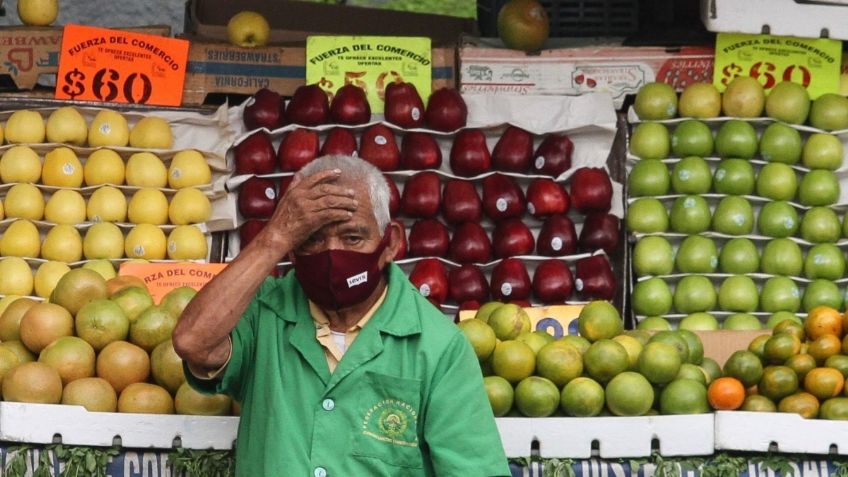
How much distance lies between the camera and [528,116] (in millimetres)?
6375

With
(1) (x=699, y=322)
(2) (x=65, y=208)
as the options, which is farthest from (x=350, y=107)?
(1) (x=699, y=322)

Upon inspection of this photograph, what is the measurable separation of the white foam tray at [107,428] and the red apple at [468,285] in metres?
2.20

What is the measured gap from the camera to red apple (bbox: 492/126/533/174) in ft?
20.4

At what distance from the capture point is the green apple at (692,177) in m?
6.13

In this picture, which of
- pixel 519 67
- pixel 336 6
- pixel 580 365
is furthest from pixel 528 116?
pixel 580 365

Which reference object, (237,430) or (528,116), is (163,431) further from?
(528,116)

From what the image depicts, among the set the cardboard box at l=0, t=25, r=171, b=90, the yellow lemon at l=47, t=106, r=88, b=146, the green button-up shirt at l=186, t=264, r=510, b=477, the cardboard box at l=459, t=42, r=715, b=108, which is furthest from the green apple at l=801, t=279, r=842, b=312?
the cardboard box at l=0, t=25, r=171, b=90

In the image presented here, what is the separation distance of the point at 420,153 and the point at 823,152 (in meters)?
1.87

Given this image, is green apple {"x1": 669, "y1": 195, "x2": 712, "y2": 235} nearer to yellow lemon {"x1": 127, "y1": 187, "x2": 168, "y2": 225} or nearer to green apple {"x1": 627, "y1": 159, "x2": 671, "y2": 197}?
green apple {"x1": 627, "y1": 159, "x2": 671, "y2": 197}

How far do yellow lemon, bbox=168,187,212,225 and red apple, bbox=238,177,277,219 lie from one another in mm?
175

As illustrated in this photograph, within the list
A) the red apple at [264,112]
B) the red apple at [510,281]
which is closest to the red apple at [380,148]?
the red apple at [264,112]

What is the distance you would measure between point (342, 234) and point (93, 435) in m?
1.11

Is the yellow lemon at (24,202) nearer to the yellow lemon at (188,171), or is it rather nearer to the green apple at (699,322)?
the yellow lemon at (188,171)

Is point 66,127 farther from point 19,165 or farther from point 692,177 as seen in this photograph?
point 692,177
